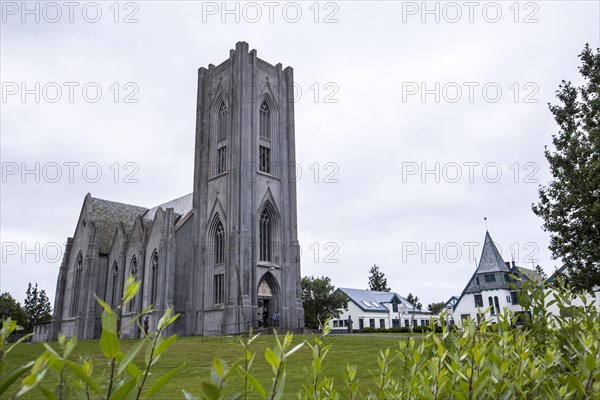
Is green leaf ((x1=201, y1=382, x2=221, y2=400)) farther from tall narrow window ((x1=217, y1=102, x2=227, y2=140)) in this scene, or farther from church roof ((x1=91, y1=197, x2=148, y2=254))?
church roof ((x1=91, y1=197, x2=148, y2=254))

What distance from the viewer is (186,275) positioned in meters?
43.1

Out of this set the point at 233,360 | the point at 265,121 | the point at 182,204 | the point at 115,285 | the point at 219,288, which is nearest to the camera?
the point at 233,360

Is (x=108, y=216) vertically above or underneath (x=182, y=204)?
underneath

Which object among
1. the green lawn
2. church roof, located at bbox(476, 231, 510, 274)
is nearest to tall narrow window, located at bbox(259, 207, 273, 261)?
the green lawn

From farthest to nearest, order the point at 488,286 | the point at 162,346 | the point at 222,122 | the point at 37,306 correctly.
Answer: the point at 37,306
the point at 488,286
the point at 222,122
the point at 162,346

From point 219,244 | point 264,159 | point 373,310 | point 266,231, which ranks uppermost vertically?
point 264,159

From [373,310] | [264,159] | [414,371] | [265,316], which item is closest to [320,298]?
[373,310]

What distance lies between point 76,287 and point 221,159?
85.8 feet

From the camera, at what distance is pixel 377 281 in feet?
349

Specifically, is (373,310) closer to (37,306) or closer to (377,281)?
(377,281)

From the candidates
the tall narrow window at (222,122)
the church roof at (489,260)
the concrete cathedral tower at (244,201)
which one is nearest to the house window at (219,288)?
the concrete cathedral tower at (244,201)

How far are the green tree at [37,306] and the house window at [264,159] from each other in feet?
238

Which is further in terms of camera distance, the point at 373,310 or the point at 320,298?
the point at 373,310

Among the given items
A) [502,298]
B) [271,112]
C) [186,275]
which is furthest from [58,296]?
[502,298]
